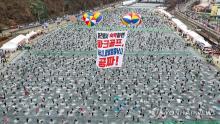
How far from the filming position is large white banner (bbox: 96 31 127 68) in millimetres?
20686

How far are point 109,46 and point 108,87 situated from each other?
54.2ft

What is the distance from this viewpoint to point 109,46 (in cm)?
2078

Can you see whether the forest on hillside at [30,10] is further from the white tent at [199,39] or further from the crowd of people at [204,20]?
the white tent at [199,39]

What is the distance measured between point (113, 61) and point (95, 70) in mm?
21682

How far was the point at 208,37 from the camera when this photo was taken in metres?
70.3

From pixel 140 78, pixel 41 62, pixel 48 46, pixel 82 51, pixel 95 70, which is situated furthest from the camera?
pixel 48 46

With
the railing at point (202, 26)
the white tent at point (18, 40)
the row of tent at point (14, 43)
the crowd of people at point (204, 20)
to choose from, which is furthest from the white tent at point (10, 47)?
the crowd of people at point (204, 20)

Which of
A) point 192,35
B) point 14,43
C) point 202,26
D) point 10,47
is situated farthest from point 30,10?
point 192,35

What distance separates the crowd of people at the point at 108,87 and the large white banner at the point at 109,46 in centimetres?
948

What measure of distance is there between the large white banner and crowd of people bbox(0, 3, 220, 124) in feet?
31.1

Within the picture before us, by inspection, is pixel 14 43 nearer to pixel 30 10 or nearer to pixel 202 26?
pixel 30 10

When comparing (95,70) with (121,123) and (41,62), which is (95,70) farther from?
(121,123)

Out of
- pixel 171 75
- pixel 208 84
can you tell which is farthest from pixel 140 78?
pixel 208 84

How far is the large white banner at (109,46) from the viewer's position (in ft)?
67.9
